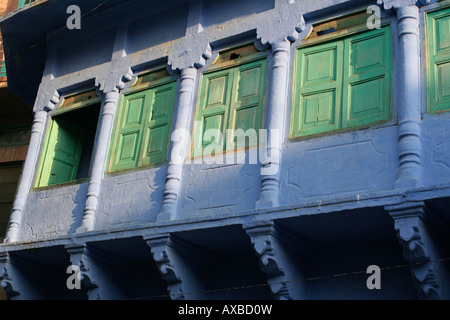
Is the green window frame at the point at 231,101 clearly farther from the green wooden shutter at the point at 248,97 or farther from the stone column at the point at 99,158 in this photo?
the stone column at the point at 99,158

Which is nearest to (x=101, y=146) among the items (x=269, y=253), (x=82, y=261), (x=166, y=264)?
(x=82, y=261)

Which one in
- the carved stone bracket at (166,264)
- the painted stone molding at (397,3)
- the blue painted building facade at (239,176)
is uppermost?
the painted stone molding at (397,3)

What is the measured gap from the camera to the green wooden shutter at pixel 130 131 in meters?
Result: 8.53

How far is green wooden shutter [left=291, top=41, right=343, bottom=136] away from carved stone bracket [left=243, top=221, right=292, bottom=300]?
3.77ft

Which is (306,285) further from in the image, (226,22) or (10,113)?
(10,113)

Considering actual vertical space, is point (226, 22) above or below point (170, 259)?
above

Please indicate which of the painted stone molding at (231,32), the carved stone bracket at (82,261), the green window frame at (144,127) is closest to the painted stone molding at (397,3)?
the painted stone molding at (231,32)

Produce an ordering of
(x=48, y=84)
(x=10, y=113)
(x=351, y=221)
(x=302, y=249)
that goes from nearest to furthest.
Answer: (x=351, y=221)
(x=302, y=249)
(x=48, y=84)
(x=10, y=113)

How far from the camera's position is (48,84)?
9898 millimetres

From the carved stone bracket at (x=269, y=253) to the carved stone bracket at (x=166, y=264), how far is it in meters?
1.06
